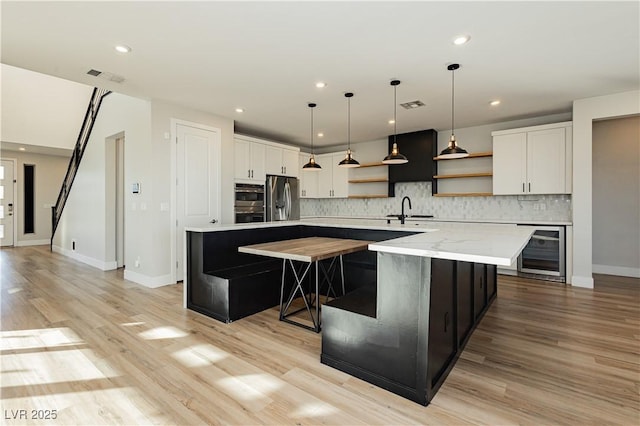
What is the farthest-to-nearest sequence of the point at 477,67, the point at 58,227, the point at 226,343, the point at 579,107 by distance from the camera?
the point at 58,227 < the point at 579,107 < the point at 477,67 < the point at 226,343

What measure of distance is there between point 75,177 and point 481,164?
8.44m

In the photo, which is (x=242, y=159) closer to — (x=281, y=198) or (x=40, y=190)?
(x=281, y=198)

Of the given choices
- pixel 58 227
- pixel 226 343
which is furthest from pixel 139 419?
pixel 58 227

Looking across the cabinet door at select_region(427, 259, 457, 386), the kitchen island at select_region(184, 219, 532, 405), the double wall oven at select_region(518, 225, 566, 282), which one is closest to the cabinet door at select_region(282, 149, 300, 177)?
the kitchen island at select_region(184, 219, 532, 405)

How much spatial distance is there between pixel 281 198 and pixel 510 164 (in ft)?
13.9

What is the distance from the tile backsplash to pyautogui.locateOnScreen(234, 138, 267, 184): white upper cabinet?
2551 millimetres

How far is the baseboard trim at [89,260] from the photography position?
215 inches

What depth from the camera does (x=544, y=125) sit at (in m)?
4.83

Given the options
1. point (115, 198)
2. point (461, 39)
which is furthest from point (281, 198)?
point (461, 39)

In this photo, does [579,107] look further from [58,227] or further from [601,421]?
[58,227]

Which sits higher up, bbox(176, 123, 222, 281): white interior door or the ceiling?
the ceiling

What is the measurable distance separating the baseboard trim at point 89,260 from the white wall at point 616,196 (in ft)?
28.3

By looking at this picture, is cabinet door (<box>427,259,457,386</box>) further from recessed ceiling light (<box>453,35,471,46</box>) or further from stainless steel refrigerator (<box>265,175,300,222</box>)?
stainless steel refrigerator (<box>265,175,300,222</box>)

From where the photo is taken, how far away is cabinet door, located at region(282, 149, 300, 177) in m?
6.41
